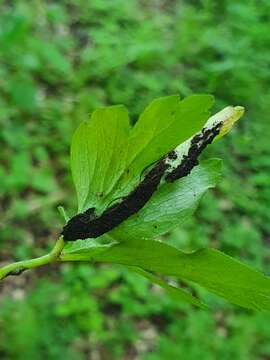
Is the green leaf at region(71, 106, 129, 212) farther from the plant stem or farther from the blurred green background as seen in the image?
the blurred green background

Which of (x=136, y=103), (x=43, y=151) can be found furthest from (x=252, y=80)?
(x=43, y=151)

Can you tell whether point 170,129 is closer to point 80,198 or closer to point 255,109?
point 80,198

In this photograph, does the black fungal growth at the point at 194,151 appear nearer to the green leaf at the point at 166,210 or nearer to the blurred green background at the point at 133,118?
the green leaf at the point at 166,210

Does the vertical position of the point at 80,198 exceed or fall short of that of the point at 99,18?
it exceeds it

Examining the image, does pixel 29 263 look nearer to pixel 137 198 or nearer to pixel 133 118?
pixel 137 198

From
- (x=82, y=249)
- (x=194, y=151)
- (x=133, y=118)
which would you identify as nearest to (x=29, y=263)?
(x=82, y=249)

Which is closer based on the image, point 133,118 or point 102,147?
point 102,147
